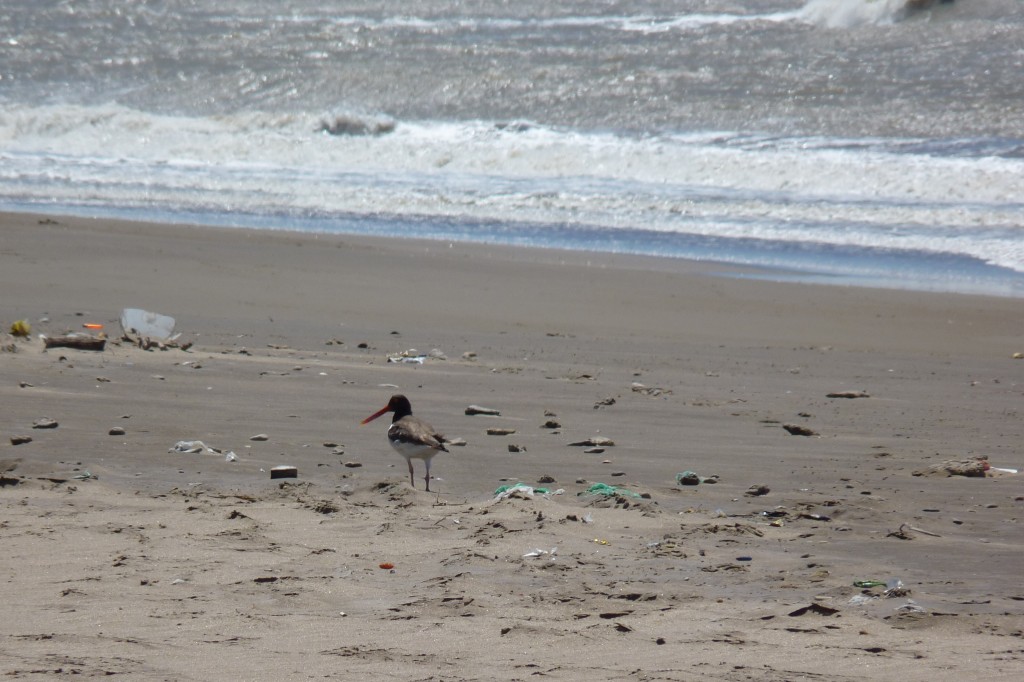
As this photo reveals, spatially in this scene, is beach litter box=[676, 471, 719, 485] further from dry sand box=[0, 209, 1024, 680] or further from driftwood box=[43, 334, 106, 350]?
driftwood box=[43, 334, 106, 350]

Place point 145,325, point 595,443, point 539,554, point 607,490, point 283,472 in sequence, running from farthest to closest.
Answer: point 145,325, point 595,443, point 283,472, point 607,490, point 539,554

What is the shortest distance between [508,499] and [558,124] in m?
19.2

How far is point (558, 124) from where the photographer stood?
23172 mm

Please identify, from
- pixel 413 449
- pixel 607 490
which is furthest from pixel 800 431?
pixel 413 449

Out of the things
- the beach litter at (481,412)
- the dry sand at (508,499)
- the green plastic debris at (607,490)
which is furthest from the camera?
the beach litter at (481,412)

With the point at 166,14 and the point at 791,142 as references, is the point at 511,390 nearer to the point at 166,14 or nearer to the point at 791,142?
the point at 791,142

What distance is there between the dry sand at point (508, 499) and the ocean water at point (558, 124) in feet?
12.7

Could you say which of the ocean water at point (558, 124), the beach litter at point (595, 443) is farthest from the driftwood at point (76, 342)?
the ocean water at point (558, 124)

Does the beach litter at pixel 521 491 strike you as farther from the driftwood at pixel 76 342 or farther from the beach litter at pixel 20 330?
the beach litter at pixel 20 330

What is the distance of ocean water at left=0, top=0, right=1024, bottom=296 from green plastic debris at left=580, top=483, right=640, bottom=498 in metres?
6.60

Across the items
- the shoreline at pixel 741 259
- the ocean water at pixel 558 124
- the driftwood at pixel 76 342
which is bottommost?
the driftwood at pixel 76 342

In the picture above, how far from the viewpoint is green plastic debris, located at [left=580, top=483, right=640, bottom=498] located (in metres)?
4.82

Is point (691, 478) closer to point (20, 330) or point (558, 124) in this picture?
point (20, 330)

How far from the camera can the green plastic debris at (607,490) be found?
4.82m
